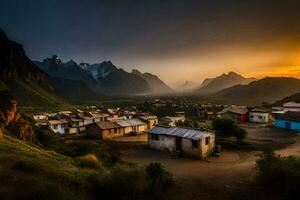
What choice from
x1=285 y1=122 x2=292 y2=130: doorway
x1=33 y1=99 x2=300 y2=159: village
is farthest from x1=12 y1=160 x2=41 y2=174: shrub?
x1=285 y1=122 x2=292 y2=130: doorway

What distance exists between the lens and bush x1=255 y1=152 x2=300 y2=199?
17453 millimetres

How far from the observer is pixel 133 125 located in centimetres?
6016

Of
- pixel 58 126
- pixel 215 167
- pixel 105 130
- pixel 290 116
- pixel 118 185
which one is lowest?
pixel 215 167

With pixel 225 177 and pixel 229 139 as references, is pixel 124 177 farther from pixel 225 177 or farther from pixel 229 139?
pixel 229 139

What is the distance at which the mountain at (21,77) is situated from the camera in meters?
131

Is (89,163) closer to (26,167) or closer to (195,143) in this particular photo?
(26,167)

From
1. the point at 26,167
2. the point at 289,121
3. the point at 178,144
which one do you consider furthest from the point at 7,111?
the point at 289,121

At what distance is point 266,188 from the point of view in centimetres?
1925

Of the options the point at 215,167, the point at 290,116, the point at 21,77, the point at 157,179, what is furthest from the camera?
the point at 21,77

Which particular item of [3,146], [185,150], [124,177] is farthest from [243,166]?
[3,146]

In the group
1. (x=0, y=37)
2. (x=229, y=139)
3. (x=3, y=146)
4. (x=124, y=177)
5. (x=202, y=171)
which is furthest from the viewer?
(x=0, y=37)

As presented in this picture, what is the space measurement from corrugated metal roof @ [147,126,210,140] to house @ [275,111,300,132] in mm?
27413

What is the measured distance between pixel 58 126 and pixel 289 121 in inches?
1750

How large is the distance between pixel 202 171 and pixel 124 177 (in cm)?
1599
